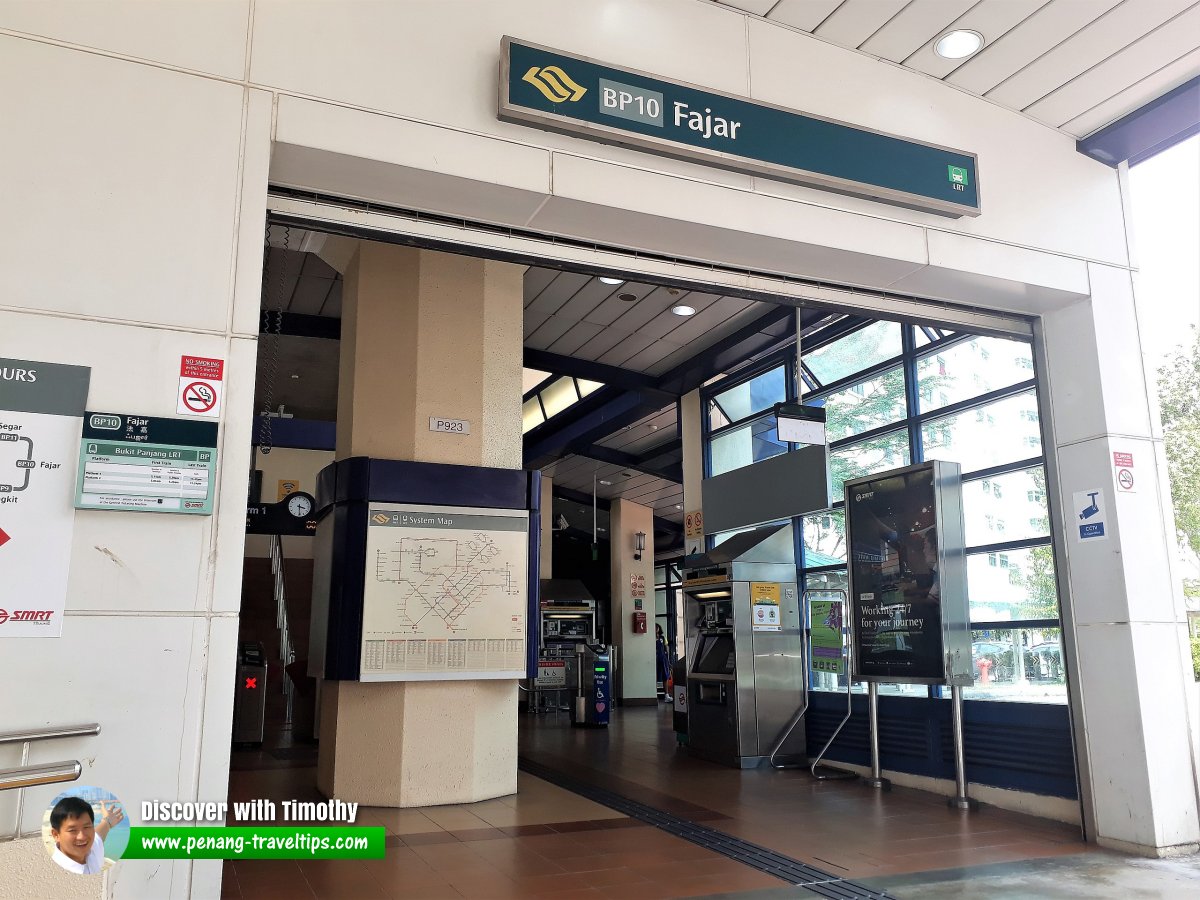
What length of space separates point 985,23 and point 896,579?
349cm

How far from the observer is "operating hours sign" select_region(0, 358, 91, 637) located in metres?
2.58

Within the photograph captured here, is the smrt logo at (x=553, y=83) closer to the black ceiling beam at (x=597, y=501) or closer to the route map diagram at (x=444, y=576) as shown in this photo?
the route map diagram at (x=444, y=576)

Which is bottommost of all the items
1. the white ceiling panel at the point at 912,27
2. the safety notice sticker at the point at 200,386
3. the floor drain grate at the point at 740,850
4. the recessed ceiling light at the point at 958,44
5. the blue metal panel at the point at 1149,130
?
the floor drain grate at the point at 740,850

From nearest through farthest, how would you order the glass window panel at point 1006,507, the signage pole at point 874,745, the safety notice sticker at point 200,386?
the safety notice sticker at point 200,386, the glass window panel at point 1006,507, the signage pole at point 874,745

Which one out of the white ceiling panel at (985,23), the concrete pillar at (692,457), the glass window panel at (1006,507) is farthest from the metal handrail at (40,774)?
the concrete pillar at (692,457)

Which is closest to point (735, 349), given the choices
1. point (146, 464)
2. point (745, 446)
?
point (745, 446)

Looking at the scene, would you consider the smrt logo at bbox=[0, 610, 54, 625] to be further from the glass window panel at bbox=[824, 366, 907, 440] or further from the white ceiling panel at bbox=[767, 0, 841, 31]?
the glass window panel at bbox=[824, 366, 907, 440]

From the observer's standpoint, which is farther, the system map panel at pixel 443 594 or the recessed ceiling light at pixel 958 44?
the system map panel at pixel 443 594

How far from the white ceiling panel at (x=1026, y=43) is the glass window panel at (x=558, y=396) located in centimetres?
725

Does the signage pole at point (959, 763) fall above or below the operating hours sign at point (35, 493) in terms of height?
below

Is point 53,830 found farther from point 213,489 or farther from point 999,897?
point 999,897

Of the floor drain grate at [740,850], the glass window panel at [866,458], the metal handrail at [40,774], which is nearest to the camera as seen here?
the metal handrail at [40,774]

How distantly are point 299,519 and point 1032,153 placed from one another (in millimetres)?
6841

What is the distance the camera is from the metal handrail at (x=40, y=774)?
2.34 metres
